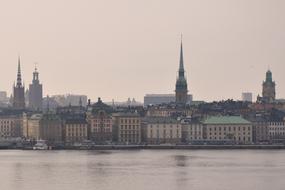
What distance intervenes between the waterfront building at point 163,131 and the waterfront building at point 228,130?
2129 mm

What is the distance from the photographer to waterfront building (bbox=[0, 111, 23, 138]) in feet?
374

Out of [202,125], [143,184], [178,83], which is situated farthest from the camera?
[178,83]

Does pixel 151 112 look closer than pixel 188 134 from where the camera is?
No

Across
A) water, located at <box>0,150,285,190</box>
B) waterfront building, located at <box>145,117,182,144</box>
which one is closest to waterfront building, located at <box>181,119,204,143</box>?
waterfront building, located at <box>145,117,182,144</box>

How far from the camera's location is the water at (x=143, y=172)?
171 ft

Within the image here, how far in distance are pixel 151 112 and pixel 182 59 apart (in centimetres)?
1301

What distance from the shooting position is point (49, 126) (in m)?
103

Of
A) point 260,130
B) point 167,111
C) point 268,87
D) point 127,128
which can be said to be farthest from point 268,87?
point 127,128

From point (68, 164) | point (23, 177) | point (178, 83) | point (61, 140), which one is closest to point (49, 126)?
point (61, 140)

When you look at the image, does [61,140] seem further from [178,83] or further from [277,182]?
[277,182]

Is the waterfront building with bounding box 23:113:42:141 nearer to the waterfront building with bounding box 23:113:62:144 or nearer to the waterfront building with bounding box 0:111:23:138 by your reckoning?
the waterfront building with bounding box 23:113:62:144

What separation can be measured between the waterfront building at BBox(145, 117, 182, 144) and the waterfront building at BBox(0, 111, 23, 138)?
17.3 m

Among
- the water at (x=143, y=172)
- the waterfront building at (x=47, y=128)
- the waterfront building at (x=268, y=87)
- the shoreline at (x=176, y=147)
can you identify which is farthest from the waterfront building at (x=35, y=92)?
the water at (x=143, y=172)

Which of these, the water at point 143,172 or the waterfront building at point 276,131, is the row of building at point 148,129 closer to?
the waterfront building at point 276,131
